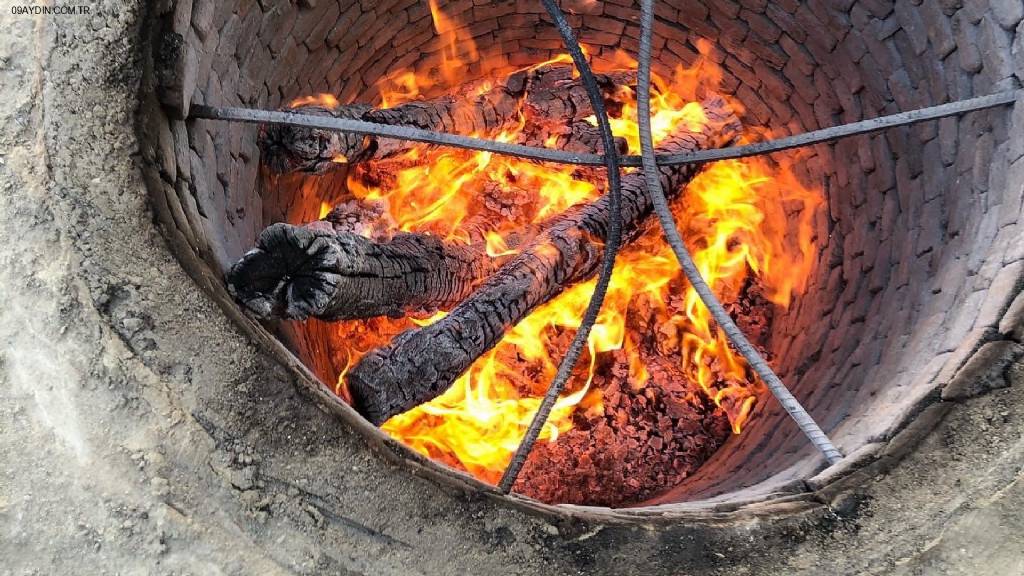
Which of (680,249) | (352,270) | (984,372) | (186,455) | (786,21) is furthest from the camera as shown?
(786,21)

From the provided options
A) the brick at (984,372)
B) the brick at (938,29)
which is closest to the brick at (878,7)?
the brick at (938,29)

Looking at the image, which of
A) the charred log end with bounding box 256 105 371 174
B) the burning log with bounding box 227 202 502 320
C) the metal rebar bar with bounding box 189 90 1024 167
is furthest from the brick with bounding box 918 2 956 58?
the charred log end with bounding box 256 105 371 174

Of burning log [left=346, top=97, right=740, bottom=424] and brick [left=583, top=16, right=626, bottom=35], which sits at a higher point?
brick [left=583, top=16, right=626, bottom=35]

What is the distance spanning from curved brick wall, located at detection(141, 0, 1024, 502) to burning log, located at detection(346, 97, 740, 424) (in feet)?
0.97

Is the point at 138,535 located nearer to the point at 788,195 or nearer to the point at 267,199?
the point at 267,199

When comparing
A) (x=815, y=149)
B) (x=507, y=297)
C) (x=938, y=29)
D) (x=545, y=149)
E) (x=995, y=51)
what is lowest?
(x=507, y=297)

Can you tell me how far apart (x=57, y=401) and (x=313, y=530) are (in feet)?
2.25

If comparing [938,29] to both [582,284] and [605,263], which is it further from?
[582,284]

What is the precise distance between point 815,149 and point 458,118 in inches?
79.0

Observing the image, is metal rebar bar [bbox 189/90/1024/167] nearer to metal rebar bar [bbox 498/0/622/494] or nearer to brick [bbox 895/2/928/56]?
metal rebar bar [bbox 498/0/622/494]

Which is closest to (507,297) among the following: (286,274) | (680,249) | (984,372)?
(680,249)

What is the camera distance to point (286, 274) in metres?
1.83

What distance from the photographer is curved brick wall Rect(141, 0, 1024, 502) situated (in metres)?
1.99

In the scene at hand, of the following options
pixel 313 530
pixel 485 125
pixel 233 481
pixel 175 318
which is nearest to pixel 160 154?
pixel 175 318
